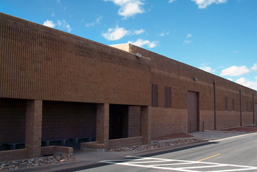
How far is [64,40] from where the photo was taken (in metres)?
16.4

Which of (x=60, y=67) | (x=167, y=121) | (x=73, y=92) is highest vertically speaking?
(x=60, y=67)

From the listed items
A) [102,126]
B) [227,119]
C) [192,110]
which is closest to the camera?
[102,126]

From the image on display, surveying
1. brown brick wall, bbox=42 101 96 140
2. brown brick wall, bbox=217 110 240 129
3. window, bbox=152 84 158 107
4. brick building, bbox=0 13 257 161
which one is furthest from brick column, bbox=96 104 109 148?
brown brick wall, bbox=217 110 240 129

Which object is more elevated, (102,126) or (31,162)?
(102,126)

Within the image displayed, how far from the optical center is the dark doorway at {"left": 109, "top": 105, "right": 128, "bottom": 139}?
1021 inches

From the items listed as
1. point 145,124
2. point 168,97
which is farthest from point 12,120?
point 168,97

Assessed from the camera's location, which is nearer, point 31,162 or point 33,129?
point 31,162

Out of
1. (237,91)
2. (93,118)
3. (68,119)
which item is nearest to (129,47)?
(93,118)

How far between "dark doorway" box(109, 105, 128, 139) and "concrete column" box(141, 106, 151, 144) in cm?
288

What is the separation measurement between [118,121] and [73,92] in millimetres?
10227

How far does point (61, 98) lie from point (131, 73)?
24.2 ft

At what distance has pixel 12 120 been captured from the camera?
56.6 feet

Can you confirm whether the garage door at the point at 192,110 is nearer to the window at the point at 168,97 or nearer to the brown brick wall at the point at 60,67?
the window at the point at 168,97

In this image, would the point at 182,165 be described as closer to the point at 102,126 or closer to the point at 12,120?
the point at 102,126
